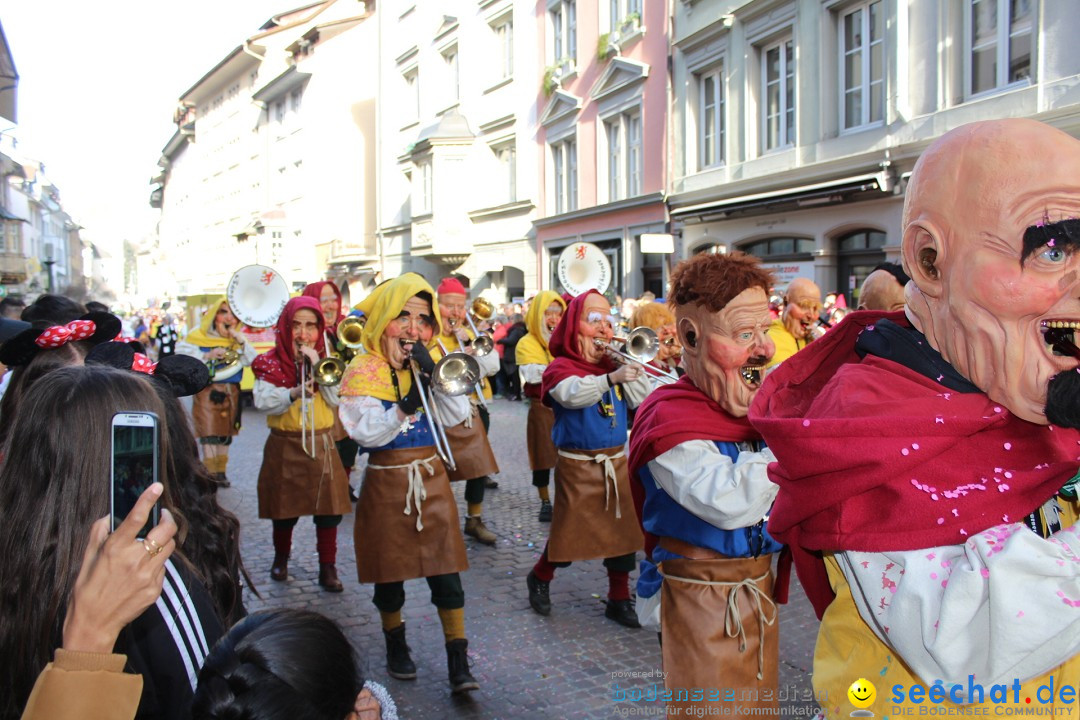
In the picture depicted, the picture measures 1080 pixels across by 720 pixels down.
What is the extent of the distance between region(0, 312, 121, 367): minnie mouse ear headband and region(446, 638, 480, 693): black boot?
84.8 inches

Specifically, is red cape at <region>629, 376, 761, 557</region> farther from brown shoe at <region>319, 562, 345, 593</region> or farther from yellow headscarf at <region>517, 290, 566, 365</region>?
yellow headscarf at <region>517, 290, 566, 365</region>

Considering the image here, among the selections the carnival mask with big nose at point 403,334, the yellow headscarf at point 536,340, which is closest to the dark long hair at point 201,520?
the carnival mask with big nose at point 403,334

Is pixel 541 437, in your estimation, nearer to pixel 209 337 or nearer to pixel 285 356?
pixel 285 356

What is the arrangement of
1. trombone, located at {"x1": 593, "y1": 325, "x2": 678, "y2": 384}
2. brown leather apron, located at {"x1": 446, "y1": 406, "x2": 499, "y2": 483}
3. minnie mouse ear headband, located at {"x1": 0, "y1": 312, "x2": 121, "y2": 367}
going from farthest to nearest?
1. brown leather apron, located at {"x1": 446, "y1": 406, "x2": 499, "y2": 483}
2. trombone, located at {"x1": 593, "y1": 325, "x2": 678, "y2": 384}
3. minnie mouse ear headband, located at {"x1": 0, "y1": 312, "x2": 121, "y2": 367}

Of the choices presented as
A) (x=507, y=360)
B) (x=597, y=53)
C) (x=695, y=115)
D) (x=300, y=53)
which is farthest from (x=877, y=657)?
(x=300, y=53)

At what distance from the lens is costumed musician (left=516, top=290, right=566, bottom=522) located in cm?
729

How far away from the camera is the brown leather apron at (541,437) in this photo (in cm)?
745

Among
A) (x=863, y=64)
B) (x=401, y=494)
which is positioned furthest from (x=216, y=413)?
(x=863, y=64)

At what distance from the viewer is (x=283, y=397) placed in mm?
5828

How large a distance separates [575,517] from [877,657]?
3.47 m

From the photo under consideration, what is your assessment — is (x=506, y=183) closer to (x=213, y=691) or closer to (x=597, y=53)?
(x=597, y=53)

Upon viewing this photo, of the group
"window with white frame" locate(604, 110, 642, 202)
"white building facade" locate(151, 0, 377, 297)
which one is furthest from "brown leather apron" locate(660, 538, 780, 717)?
"white building facade" locate(151, 0, 377, 297)

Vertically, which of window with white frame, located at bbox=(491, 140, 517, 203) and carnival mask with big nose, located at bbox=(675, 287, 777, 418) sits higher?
window with white frame, located at bbox=(491, 140, 517, 203)

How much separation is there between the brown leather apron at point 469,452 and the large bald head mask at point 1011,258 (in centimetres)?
557
